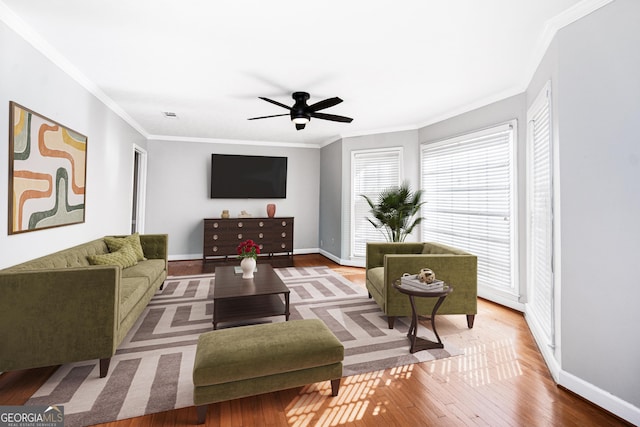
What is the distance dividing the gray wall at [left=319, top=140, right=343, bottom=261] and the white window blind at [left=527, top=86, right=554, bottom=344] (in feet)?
11.3

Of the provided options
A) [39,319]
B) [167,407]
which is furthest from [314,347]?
[39,319]

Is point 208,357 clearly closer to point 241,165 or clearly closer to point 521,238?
point 521,238

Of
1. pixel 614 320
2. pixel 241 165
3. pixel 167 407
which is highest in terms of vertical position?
pixel 241 165

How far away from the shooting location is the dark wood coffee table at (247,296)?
2.88 metres

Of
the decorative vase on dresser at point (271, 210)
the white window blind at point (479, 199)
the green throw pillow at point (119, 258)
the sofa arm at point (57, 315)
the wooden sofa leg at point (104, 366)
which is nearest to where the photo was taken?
the sofa arm at point (57, 315)

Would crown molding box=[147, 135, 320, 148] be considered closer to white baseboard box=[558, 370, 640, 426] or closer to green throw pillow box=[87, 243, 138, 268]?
green throw pillow box=[87, 243, 138, 268]

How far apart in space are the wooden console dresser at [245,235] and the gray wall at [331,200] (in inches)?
32.5

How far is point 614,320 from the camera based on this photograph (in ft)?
6.17

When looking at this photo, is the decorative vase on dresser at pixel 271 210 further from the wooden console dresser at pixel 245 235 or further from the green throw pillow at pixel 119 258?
the green throw pillow at pixel 119 258

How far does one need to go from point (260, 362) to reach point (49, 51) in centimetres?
328

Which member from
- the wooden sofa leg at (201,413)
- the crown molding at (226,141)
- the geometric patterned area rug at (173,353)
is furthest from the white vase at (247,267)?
the crown molding at (226,141)

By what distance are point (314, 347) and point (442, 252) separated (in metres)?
2.06

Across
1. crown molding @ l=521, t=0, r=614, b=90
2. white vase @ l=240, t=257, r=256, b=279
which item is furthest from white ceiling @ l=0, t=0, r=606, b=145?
white vase @ l=240, t=257, r=256, b=279

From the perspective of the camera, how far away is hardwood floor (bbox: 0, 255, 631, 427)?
176 cm
